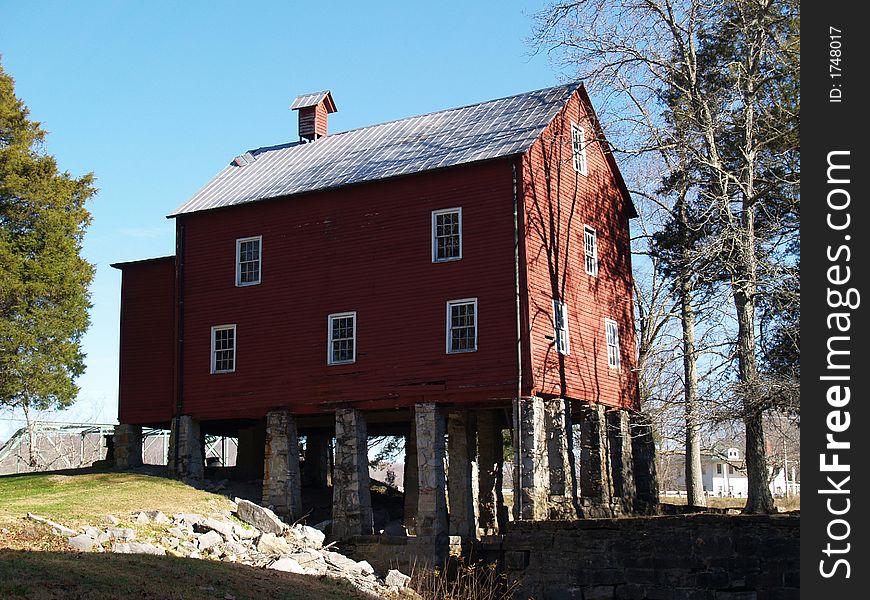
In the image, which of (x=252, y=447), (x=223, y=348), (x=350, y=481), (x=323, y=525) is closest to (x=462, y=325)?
(x=350, y=481)

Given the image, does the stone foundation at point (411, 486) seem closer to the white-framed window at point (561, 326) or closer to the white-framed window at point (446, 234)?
the white-framed window at point (561, 326)

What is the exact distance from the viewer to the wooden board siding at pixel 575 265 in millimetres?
29938

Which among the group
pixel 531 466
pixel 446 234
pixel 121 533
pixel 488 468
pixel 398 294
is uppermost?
pixel 446 234

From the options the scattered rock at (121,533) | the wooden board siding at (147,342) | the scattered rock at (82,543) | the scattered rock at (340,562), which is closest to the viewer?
the scattered rock at (82,543)


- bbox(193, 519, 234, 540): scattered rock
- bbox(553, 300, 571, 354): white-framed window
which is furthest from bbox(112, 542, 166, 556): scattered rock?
bbox(553, 300, 571, 354): white-framed window

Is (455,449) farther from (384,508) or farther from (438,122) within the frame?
(438,122)

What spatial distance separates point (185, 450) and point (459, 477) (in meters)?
8.97

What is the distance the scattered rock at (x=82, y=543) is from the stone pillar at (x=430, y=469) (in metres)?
9.98

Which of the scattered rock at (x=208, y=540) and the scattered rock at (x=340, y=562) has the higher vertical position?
the scattered rock at (x=208, y=540)

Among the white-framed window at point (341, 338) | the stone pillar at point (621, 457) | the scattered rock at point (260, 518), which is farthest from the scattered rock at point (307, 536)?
the stone pillar at point (621, 457)

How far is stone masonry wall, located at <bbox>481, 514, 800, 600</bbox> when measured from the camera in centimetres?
2353

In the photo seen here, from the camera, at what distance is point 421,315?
30438 millimetres

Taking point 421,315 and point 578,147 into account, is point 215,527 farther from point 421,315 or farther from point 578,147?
point 578,147

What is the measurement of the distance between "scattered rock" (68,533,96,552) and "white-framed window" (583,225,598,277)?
17503 millimetres
